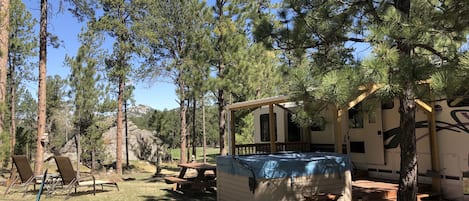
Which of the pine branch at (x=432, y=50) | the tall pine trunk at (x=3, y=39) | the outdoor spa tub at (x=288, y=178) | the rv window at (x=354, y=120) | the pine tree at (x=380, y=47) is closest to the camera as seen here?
the pine tree at (x=380, y=47)

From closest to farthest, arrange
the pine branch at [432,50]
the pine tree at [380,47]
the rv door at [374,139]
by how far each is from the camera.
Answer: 1. the pine tree at [380,47]
2. the pine branch at [432,50]
3. the rv door at [374,139]

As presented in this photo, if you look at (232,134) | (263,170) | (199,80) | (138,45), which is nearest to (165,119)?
(138,45)

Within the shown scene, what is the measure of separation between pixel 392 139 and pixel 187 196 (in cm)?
428

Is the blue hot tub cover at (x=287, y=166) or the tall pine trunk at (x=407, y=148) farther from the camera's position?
the blue hot tub cover at (x=287, y=166)

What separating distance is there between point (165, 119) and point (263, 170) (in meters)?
19.0

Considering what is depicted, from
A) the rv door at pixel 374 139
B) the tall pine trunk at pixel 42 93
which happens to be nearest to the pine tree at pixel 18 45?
the tall pine trunk at pixel 42 93

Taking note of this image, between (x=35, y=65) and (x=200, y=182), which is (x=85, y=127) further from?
(x=200, y=182)

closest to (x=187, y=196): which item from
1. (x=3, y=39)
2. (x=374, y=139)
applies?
(x=374, y=139)

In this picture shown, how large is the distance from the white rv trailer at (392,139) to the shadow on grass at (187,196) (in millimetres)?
2375

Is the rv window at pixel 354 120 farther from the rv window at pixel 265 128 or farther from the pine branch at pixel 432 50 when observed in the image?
the pine branch at pixel 432 50

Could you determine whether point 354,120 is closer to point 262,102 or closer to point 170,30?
point 262,102

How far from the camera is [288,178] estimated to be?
17.8 ft

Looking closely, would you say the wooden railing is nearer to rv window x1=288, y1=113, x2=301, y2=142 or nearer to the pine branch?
rv window x1=288, y1=113, x2=301, y2=142

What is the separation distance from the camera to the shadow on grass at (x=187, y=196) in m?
8.21
